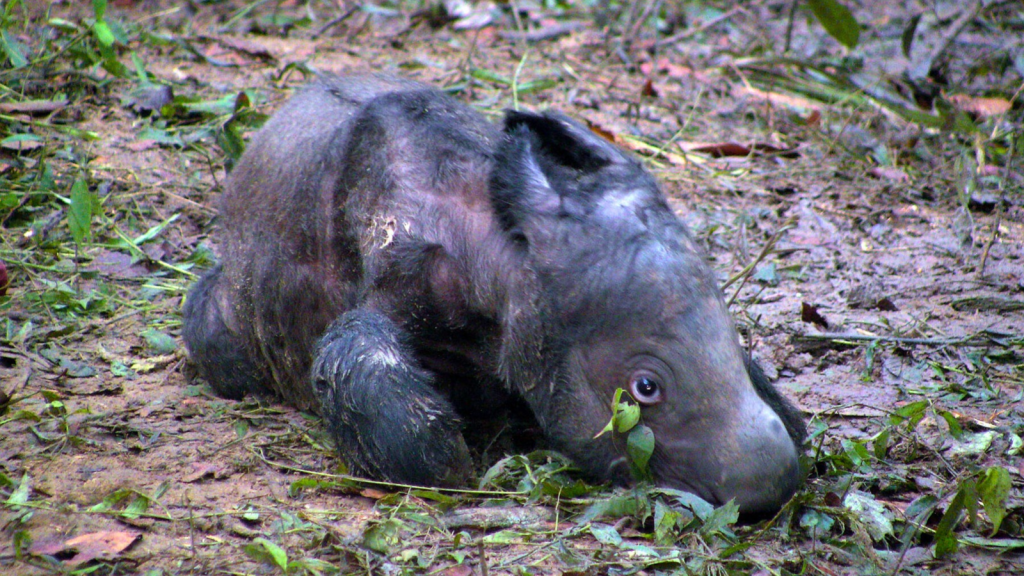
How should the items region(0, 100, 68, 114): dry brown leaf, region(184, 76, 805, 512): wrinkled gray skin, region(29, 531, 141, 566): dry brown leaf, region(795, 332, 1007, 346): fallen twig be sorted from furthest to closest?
region(0, 100, 68, 114): dry brown leaf < region(795, 332, 1007, 346): fallen twig < region(184, 76, 805, 512): wrinkled gray skin < region(29, 531, 141, 566): dry brown leaf

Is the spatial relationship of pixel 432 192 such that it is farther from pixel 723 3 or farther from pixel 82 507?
pixel 723 3

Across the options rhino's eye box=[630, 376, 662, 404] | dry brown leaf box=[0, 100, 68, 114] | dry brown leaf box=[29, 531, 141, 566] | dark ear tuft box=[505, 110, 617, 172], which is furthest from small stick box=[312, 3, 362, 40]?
dry brown leaf box=[29, 531, 141, 566]

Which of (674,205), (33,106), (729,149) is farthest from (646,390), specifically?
(33,106)

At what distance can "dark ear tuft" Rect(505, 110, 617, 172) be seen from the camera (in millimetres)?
3857

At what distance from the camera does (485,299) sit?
12.5 feet

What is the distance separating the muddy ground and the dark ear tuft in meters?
0.88

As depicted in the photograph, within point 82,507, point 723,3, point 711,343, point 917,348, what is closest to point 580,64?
point 723,3

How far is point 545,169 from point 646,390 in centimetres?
→ 102

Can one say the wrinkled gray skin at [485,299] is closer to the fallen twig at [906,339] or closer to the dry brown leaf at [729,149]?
the fallen twig at [906,339]

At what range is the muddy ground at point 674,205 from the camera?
3293 millimetres

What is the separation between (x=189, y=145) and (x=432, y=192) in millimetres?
3590

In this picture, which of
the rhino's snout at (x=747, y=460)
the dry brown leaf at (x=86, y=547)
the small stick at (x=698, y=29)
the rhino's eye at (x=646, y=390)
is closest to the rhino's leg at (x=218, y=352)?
the dry brown leaf at (x=86, y=547)

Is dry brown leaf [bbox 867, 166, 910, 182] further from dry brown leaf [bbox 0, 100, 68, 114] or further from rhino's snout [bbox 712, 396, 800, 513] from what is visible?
dry brown leaf [bbox 0, 100, 68, 114]

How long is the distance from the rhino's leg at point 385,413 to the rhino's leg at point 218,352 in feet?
3.45
